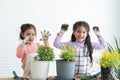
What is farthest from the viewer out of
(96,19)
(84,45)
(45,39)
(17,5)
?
(96,19)

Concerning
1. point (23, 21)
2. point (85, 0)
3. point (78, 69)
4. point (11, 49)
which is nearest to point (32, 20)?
point (23, 21)

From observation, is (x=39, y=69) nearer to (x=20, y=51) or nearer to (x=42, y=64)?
(x=42, y=64)

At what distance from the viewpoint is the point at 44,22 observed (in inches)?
110

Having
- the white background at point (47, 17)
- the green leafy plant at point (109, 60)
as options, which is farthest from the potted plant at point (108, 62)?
the white background at point (47, 17)

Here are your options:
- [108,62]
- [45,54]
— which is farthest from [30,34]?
[108,62]

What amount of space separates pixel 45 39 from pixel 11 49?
119 cm

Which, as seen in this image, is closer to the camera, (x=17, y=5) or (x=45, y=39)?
(x=45, y=39)

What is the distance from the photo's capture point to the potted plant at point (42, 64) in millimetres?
1423

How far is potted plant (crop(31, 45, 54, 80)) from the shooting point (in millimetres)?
1423

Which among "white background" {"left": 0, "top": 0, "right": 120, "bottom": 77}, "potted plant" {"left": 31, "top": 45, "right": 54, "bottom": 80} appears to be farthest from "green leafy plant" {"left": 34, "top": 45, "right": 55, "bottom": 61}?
"white background" {"left": 0, "top": 0, "right": 120, "bottom": 77}

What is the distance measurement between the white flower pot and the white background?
125 centimetres

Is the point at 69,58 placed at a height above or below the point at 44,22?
below

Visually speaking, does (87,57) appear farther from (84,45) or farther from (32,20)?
(32,20)

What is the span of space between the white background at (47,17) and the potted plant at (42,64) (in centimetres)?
125
